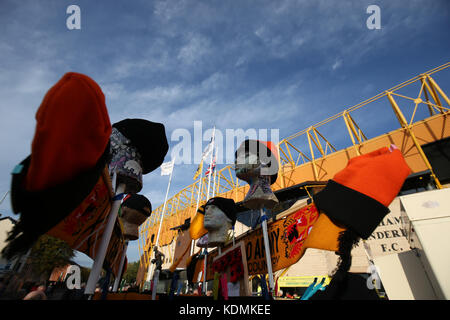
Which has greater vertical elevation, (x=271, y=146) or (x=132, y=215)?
(x=271, y=146)

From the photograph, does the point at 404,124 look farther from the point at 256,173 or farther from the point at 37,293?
the point at 37,293

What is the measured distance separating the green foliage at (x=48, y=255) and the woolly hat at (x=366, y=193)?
66.0 inches

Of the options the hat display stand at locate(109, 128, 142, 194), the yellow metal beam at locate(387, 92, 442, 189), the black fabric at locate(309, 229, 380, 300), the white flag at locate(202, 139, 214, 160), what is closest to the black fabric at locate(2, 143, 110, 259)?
the hat display stand at locate(109, 128, 142, 194)

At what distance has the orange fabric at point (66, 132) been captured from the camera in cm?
80

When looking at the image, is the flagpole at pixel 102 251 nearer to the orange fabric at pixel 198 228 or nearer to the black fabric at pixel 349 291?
the black fabric at pixel 349 291

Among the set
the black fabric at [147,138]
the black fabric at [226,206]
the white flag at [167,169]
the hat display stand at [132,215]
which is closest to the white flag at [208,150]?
the white flag at [167,169]

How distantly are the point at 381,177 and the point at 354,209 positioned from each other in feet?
0.92

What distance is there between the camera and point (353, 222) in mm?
1202

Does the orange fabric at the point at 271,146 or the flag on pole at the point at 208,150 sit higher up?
the flag on pole at the point at 208,150

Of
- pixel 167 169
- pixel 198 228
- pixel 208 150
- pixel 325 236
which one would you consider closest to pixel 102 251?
pixel 325 236

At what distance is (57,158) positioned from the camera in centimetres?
83

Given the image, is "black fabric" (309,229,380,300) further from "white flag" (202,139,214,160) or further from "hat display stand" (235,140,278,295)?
"white flag" (202,139,214,160)
